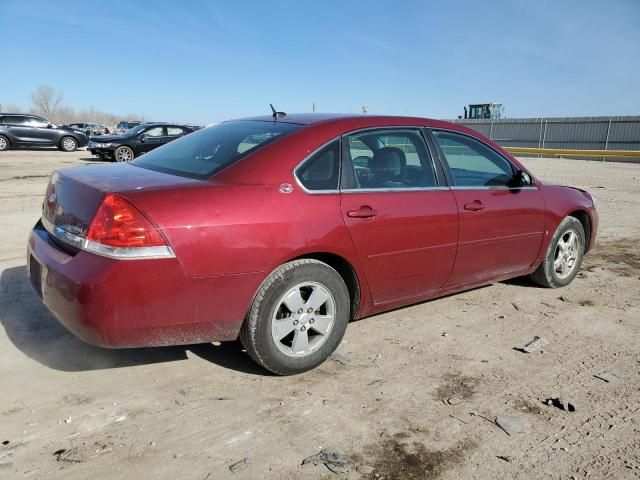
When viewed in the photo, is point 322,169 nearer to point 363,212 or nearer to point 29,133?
point 363,212

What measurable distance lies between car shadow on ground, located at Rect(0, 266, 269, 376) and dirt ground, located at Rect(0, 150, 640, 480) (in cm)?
1

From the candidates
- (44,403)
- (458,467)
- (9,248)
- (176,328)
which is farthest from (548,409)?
(9,248)

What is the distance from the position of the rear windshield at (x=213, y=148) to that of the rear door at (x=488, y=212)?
138cm

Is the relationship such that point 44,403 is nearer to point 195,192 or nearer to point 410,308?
point 195,192

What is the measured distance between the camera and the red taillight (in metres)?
2.71

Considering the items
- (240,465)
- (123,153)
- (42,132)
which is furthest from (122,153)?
(240,465)

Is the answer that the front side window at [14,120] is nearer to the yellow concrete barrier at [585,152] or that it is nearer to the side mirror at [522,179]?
the side mirror at [522,179]

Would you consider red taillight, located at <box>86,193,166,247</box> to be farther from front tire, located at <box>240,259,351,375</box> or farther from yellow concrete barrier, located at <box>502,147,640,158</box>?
yellow concrete barrier, located at <box>502,147,640,158</box>

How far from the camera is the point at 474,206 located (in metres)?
4.12

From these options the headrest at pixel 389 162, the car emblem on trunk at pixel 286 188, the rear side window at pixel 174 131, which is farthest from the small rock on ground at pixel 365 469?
the rear side window at pixel 174 131

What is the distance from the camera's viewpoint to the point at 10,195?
981cm

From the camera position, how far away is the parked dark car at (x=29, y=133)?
21830 millimetres

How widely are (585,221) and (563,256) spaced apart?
0.55 metres

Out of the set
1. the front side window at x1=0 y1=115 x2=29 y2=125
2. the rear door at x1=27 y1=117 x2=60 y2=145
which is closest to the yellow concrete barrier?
the rear door at x1=27 y1=117 x2=60 y2=145
